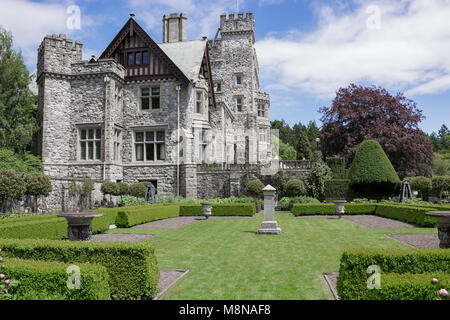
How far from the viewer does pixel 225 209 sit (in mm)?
24172

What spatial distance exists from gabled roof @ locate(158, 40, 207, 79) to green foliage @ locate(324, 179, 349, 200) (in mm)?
13843

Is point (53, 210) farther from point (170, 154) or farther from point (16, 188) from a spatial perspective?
point (170, 154)

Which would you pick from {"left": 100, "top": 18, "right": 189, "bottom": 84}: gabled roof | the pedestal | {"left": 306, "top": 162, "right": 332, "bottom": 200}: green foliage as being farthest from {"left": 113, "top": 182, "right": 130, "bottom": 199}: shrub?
{"left": 306, "top": 162, "right": 332, "bottom": 200}: green foliage

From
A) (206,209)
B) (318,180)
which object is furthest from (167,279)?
(318,180)

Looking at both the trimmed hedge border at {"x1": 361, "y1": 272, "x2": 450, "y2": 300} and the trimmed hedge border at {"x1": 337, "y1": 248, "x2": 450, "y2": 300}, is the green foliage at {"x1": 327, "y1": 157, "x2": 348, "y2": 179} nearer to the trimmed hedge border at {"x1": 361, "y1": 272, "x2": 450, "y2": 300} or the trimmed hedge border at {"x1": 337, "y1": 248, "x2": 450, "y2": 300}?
the trimmed hedge border at {"x1": 337, "y1": 248, "x2": 450, "y2": 300}

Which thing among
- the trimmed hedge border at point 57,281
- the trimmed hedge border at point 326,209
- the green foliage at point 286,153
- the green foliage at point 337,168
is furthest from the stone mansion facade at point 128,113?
the green foliage at point 286,153

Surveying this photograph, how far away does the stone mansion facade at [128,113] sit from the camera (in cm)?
2639

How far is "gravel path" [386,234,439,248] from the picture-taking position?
37.4 feet

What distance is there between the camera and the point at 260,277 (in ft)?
25.6

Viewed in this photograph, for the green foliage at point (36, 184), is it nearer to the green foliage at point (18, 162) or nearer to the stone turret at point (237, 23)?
the green foliage at point (18, 162)

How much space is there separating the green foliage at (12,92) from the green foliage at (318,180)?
73.8 ft

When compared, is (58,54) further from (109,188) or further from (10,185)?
(10,185)

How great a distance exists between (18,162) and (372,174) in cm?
2486

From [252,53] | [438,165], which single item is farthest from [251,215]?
[438,165]
